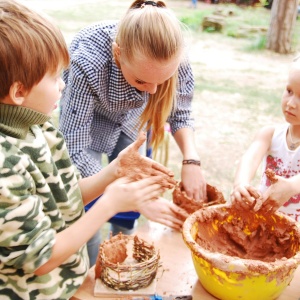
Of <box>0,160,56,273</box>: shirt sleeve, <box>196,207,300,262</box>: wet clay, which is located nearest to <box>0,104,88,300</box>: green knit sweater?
<box>0,160,56,273</box>: shirt sleeve

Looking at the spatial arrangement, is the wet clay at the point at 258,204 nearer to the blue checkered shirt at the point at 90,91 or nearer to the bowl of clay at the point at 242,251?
the bowl of clay at the point at 242,251

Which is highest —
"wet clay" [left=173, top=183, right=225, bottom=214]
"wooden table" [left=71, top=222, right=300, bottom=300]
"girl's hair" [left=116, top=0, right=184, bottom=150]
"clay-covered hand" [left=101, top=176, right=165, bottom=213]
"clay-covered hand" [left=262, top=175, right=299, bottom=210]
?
"girl's hair" [left=116, top=0, right=184, bottom=150]

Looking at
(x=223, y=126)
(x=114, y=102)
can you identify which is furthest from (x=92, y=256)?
(x=223, y=126)

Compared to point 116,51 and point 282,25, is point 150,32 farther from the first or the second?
point 282,25

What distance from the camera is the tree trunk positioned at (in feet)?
21.8

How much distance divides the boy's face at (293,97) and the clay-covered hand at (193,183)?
1.35 ft

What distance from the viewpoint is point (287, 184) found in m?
1.40

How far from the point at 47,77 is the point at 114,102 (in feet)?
2.42

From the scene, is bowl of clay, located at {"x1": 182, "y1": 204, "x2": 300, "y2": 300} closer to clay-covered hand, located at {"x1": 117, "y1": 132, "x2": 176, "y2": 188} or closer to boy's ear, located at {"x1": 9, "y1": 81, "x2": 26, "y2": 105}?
clay-covered hand, located at {"x1": 117, "y1": 132, "x2": 176, "y2": 188}

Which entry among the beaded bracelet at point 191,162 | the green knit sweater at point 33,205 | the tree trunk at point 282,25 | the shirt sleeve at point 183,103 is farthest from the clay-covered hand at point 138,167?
the tree trunk at point 282,25

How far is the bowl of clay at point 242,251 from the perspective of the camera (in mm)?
1137

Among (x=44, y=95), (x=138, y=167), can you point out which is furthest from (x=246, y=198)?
(x=44, y=95)

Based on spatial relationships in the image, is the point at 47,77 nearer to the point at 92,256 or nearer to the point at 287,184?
the point at 287,184

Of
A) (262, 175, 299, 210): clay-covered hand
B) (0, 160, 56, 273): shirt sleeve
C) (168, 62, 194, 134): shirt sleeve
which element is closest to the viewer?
(0, 160, 56, 273): shirt sleeve
